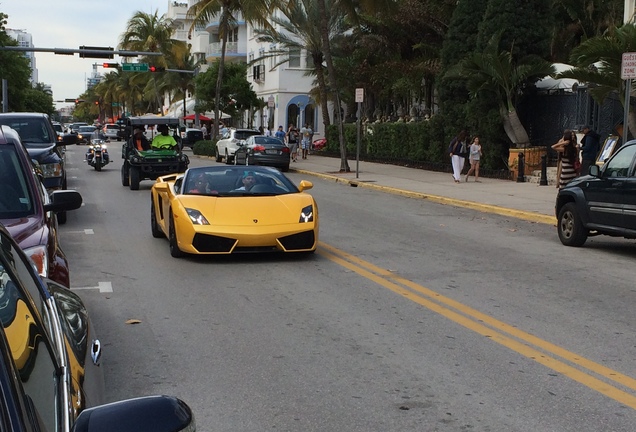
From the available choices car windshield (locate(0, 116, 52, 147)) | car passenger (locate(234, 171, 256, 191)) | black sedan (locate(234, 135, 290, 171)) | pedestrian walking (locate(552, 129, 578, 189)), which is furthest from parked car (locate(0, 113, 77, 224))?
black sedan (locate(234, 135, 290, 171))

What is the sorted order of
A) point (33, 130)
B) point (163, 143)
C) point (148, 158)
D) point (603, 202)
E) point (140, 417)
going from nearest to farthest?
point (140, 417), point (603, 202), point (33, 130), point (148, 158), point (163, 143)

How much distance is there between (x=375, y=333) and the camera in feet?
25.7

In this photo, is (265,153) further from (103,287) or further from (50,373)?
(50,373)

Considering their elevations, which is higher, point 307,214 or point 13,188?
point 13,188

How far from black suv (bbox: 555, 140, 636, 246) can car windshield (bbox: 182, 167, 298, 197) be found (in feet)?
14.9

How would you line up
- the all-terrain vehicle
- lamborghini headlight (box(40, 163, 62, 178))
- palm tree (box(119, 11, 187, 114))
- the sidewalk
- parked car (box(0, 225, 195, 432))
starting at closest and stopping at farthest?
parked car (box(0, 225, 195, 432)), lamborghini headlight (box(40, 163, 62, 178)), the sidewalk, the all-terrain vehicle, palm tree (box(119, 11, 187, 114))

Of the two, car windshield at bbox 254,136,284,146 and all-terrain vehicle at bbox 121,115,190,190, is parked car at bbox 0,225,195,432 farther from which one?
car windshield at bbox 254,136,284,146

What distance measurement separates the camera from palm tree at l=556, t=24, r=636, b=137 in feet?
75.0

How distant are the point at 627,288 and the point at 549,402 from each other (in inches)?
199

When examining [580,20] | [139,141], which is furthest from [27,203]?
[580,20]

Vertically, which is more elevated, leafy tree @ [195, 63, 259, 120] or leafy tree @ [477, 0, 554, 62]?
→ leafy tree @ [477, 0, 554, 62]

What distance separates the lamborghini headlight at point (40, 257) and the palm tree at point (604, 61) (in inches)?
746

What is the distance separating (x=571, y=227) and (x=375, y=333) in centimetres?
755

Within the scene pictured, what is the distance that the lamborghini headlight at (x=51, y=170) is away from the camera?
1659 cm
